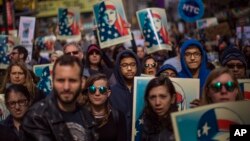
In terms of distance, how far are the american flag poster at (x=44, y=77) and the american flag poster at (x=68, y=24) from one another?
171 inches

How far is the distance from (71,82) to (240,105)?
1.18m

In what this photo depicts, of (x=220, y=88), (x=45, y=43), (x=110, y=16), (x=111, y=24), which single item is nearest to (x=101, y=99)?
(x=220, y=88)

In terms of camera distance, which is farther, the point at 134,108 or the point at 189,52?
the point at 189,52

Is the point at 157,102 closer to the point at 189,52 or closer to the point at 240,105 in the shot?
the point at 240,105

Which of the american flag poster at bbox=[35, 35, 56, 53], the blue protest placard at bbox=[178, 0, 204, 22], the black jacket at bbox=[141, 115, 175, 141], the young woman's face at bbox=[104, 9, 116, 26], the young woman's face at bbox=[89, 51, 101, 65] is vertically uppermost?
the blue protest placard at bbox=[178, 0, 204, 22]

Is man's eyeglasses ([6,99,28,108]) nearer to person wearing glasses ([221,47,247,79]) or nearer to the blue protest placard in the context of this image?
person wearing glasses ([221,47,247,79])

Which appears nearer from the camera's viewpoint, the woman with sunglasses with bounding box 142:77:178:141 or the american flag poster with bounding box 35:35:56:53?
the woman with sunglasses with bounding box 142:77:178:141

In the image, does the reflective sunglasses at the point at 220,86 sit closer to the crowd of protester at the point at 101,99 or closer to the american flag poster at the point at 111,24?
the crowd of protester at the point at 101,99

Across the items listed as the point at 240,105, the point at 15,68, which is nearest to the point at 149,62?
the point at 15,68

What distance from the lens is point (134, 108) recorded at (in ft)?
17.1

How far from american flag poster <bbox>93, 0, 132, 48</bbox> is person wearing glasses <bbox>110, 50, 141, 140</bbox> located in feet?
8.75

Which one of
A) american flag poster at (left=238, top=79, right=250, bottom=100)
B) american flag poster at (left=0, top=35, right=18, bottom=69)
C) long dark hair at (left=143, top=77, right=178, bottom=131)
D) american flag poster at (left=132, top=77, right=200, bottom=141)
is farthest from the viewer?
american flag poster at (left=0, top=35, right=18, bottom=69)

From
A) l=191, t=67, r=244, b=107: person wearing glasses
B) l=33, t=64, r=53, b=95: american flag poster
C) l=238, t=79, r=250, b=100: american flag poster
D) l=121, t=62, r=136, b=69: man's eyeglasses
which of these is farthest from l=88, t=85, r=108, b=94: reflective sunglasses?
l=33, t=64, r=53, b=95: american flag poster

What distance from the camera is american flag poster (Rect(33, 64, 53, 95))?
7873 millimetres
